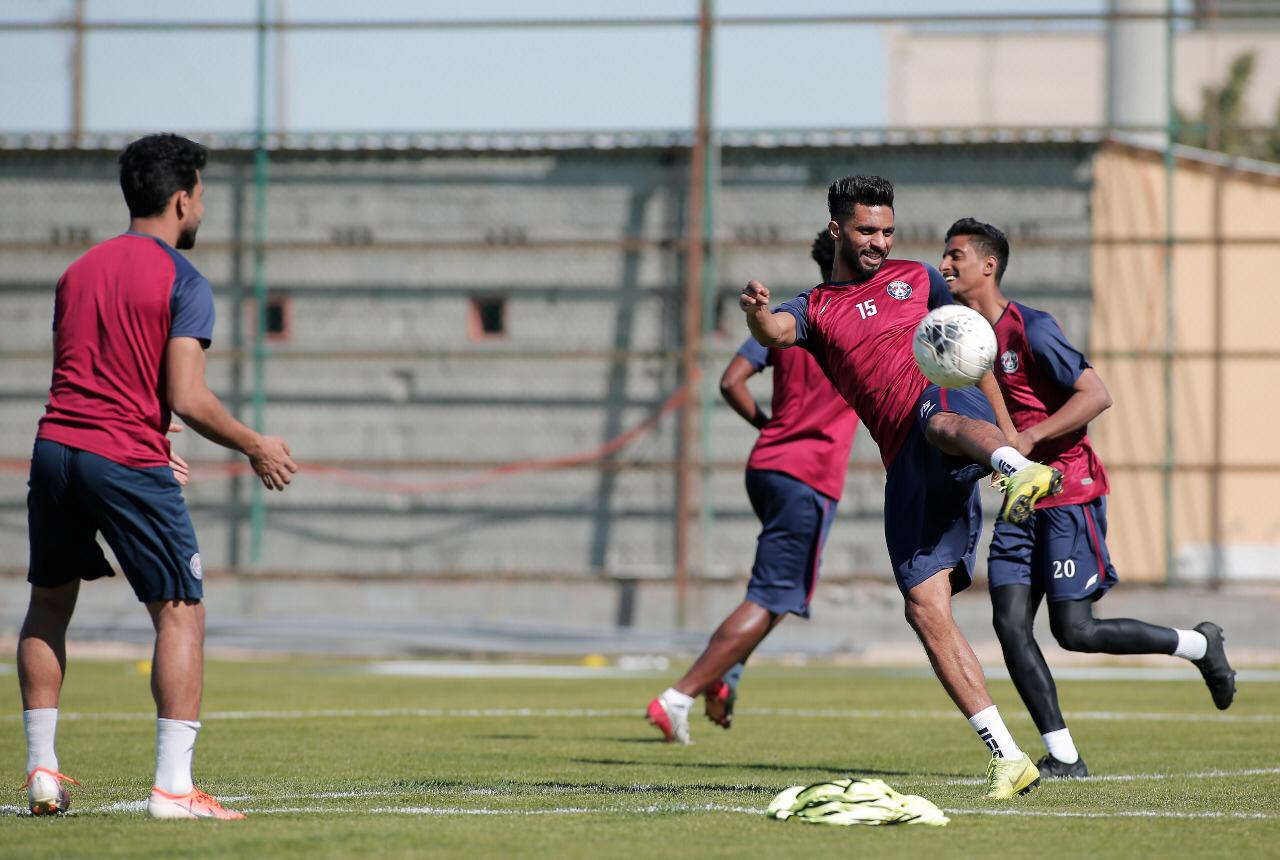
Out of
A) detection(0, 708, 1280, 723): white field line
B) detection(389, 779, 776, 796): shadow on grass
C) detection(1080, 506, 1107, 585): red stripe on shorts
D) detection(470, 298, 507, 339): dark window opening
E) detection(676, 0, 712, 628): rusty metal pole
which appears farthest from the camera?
detection(470, 298, 507, 339): dark window opening

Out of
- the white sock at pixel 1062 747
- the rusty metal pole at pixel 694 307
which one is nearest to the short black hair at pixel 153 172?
the white sock at pixel 1062 747

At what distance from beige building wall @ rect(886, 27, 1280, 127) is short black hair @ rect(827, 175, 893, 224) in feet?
106

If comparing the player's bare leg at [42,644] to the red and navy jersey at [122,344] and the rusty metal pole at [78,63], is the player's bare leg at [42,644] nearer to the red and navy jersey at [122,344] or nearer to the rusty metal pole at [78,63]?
the red and navy jersey at [122,344]

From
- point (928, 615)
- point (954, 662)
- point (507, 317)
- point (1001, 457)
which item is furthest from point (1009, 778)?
point (507, 317)

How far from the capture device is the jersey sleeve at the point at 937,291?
7137mm

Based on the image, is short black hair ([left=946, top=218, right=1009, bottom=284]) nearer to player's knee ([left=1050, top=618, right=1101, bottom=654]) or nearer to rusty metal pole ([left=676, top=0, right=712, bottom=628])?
player's knee ([left=1050, top=618, right=1101, bottom=654])

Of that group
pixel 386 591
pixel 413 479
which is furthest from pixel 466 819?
pixel 413 479

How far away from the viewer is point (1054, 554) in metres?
7.70

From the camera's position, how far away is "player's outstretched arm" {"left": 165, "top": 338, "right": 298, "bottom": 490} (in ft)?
19.0

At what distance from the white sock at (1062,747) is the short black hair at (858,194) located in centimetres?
224

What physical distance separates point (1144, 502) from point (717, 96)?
20.9 feet

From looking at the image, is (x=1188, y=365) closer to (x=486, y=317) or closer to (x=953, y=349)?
(x=486, y=317)

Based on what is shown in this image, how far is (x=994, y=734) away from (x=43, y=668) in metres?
3.28

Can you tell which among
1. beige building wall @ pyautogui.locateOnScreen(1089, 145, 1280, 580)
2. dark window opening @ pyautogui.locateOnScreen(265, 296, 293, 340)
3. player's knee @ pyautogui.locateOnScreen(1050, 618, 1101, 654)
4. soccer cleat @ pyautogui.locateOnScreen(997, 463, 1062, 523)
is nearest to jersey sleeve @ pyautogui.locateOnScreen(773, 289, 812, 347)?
soccer cleat @ pyautogui.locateOnScreen(997, 463, 1062, 523)
